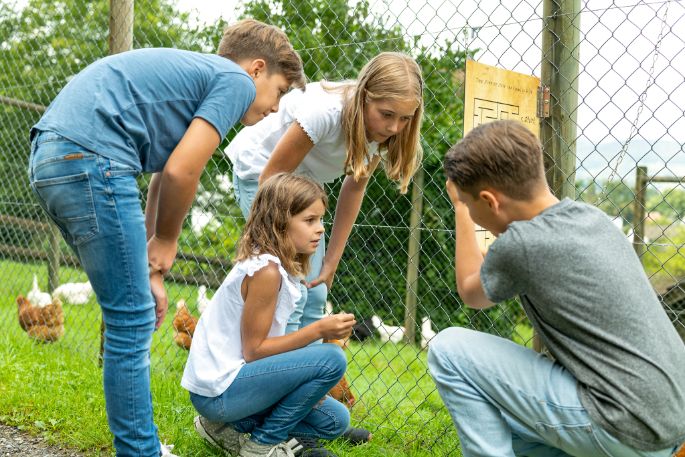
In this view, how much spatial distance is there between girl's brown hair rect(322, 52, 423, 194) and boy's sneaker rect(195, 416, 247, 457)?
3.23ft

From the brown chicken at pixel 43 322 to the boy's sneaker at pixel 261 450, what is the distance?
2575mm

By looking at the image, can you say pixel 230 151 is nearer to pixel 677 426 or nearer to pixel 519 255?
pixel 519 255

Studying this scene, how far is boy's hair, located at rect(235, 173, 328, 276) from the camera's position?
2.45 metres

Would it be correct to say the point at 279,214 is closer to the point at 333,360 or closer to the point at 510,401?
the point at 333,360

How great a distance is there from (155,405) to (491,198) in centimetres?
197

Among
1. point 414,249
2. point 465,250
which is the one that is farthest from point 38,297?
point 465,250

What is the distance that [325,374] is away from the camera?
2.43m

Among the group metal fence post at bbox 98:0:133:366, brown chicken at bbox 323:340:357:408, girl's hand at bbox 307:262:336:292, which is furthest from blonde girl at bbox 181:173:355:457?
metal fence post at bbox 98:0:133:366

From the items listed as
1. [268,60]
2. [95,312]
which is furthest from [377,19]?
[95,312]

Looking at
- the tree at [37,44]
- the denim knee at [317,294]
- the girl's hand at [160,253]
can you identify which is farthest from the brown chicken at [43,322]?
the girl's hand at [160,253]

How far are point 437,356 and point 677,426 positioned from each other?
1.98 ft

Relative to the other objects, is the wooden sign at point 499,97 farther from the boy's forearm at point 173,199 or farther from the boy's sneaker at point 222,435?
the boy's sneaker at point 222,435

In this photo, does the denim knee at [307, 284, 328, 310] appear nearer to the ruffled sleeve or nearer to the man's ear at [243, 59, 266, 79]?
the ruffled sleeve

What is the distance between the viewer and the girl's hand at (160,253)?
220 centimetres
